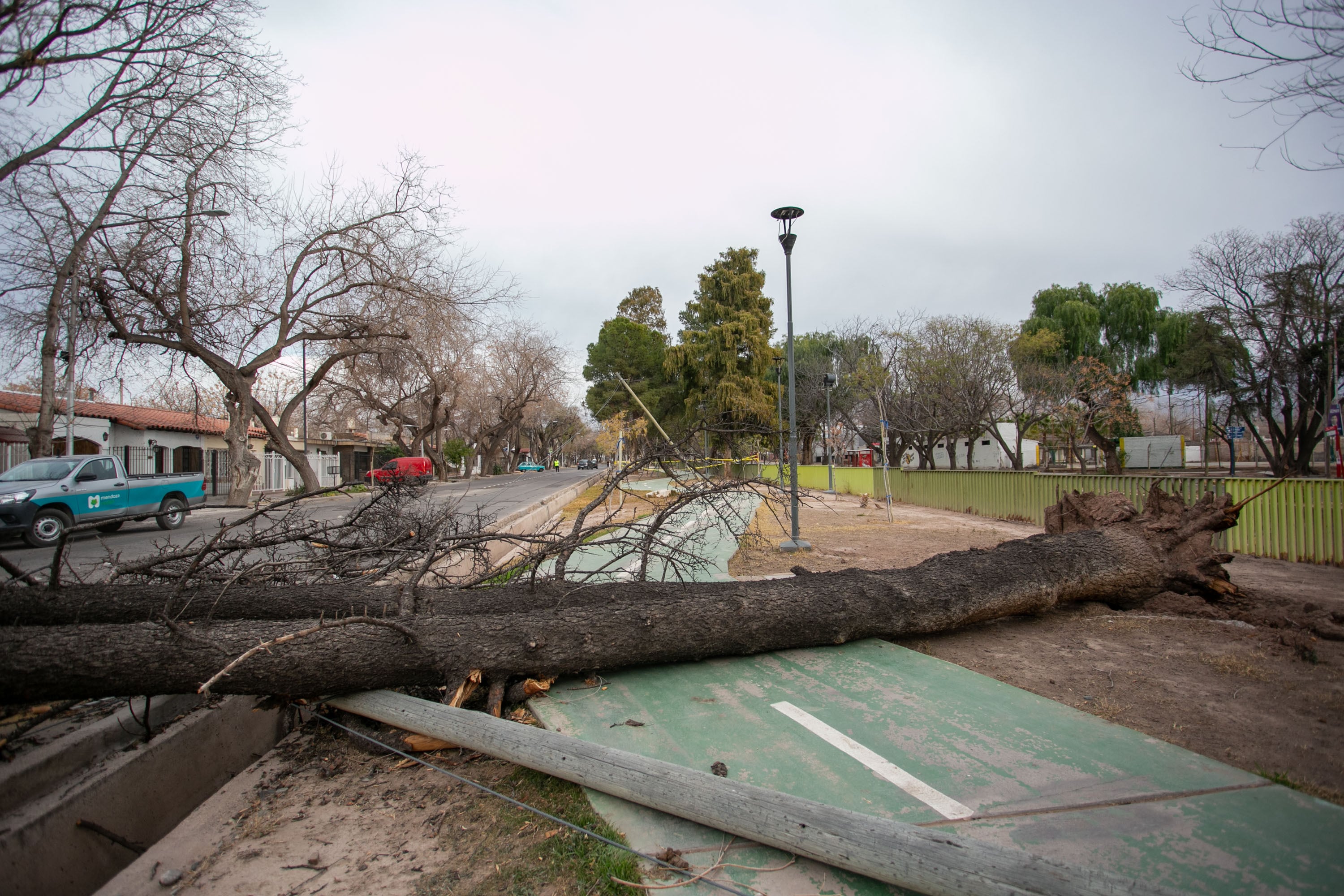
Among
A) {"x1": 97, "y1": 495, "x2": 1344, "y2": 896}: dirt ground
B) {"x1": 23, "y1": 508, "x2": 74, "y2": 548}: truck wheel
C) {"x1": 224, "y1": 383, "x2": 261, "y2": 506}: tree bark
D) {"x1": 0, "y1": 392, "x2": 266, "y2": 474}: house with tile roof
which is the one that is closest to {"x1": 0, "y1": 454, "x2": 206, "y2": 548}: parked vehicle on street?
{"x1": 23, "y1": 508, "x2": 74, "y2": 548}: truck wheel

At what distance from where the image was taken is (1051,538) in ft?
21.4

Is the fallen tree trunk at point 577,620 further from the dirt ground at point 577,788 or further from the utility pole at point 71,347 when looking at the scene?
the utility pole at point 71,347

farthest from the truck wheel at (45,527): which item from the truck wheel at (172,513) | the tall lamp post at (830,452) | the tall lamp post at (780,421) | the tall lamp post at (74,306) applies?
the tall lamp post at (830,452)

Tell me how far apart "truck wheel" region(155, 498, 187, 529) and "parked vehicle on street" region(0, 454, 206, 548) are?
1 cm

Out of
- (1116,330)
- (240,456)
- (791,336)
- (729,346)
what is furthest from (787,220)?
(1116,330)

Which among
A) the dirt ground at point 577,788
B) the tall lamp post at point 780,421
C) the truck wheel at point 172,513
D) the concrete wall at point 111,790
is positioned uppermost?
the tall lamp post at point 780,421

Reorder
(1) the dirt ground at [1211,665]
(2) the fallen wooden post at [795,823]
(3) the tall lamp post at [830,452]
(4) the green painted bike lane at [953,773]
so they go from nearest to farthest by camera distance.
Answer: (2) the fallen wooden post at [795,823] → (4) the green painted bike lane at [953,773] → (1) the dirt ground at [1211,665] → (3) the tall lamp post at [830,452]

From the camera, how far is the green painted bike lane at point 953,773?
2477 mm

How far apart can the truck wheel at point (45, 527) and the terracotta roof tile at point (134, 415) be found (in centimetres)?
847

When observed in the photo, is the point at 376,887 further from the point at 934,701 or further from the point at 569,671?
the point at 934,701

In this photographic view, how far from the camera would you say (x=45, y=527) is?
11.8m

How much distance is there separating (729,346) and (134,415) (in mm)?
27426

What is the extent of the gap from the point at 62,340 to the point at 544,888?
21249 millimetres

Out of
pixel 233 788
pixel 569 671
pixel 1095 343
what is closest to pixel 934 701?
pixel 569 671
